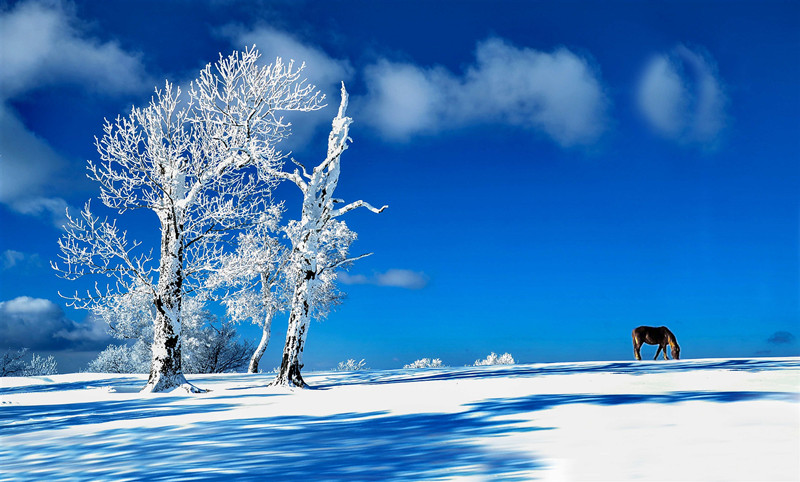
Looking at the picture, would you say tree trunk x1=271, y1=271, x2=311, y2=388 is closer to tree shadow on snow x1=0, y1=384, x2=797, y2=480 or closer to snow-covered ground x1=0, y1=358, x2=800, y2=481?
snow-covered ground x1=0, y1=358, x2=800, y2=481

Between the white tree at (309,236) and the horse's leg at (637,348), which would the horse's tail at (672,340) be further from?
the white tree at (309,236)

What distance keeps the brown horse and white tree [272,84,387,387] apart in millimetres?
12319

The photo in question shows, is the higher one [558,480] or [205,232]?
[205,232]

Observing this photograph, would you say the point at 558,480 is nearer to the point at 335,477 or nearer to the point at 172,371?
the point at 335,477

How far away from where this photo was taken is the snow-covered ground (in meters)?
5.45

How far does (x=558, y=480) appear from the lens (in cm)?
484

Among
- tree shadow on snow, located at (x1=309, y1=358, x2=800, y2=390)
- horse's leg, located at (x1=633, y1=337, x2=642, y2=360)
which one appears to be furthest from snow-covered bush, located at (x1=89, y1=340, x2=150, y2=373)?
horse's leg, located at (x1=633, y1=337, x2=642, y2=360)

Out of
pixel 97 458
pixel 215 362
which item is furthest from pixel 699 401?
pixel 215 362

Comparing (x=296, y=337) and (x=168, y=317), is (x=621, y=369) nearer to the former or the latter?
(x=296, y=337)

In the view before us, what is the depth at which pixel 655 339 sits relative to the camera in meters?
23.0

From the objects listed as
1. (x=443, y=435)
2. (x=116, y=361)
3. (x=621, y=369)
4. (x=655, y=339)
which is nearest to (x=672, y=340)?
(x=655, y=339)

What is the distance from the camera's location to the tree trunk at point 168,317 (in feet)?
54.5

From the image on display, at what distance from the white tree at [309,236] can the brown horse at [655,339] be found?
12319 millimetres

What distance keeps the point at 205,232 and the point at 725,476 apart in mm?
16010
